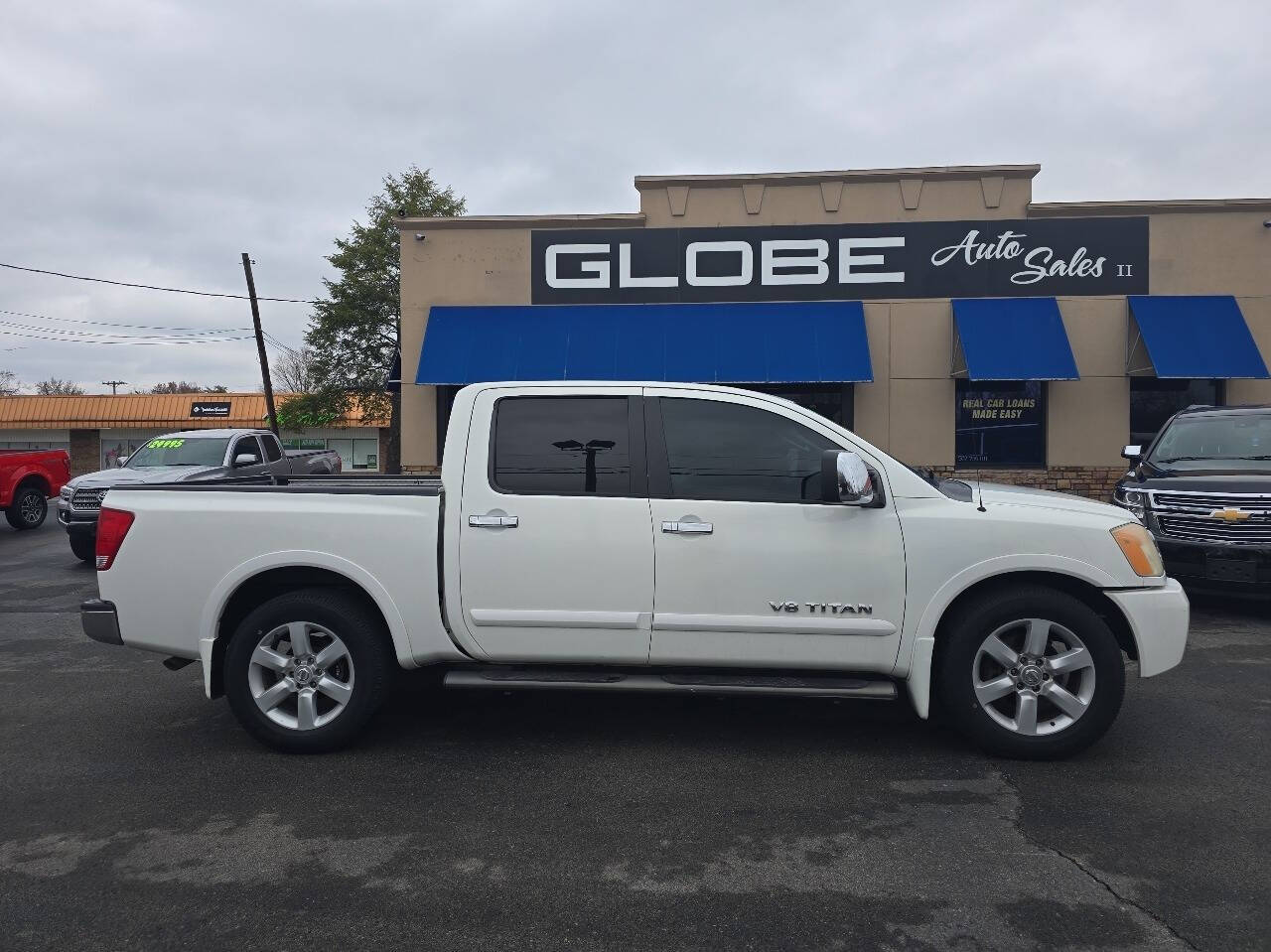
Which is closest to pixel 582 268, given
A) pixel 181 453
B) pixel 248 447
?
pixel 248 447

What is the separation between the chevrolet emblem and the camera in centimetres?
719

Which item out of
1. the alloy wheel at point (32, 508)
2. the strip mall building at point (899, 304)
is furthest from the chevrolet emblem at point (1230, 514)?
the alloy wheel at point (32, 508)

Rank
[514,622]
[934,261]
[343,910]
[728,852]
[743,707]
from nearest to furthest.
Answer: [343,910] < [728,852] < [514,622] < [743,707] < [934,261]

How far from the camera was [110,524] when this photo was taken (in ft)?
14.4

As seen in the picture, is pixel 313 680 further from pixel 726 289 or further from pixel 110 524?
pixel 726 289

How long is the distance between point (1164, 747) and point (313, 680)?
14.4 ft

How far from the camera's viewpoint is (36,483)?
15.3 metres

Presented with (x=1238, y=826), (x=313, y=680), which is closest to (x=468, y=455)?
(x=313, y=680)

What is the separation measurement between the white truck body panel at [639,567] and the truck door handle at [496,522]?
0.03 m

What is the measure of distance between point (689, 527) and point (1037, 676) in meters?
1.85

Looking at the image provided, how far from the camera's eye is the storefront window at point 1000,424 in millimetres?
14305

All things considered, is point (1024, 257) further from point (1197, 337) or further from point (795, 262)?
point (795, 262)

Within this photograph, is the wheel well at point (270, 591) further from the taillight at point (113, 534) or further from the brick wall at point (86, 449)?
the brick wall at point (86, 449)

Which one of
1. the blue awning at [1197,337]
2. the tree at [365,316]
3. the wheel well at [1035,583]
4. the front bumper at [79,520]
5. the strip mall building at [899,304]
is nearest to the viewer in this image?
the wheel well at [1035,583]
